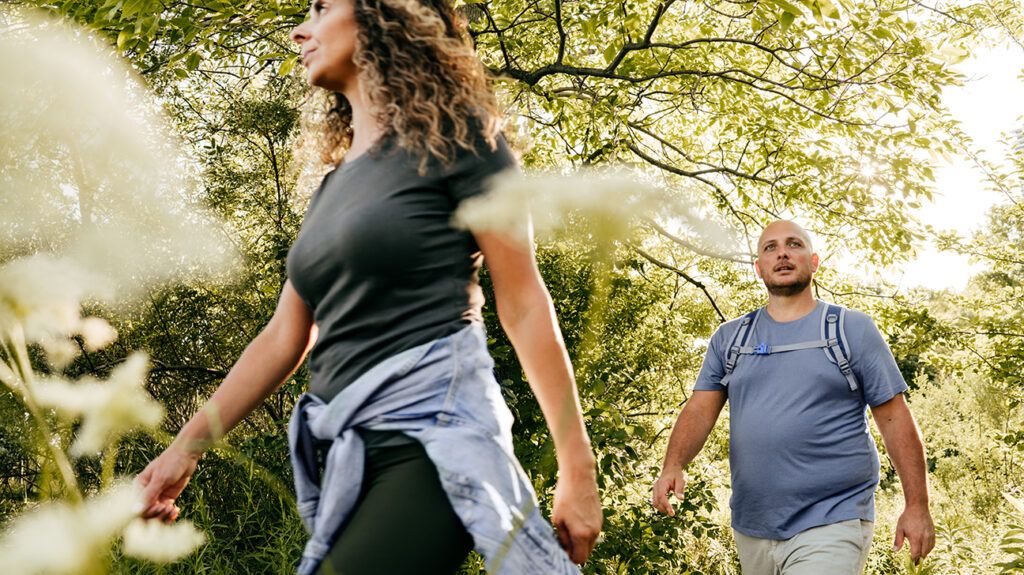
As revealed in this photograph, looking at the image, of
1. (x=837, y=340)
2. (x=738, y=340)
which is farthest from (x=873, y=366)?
(x=738, y=340)

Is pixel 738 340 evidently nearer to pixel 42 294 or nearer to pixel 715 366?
pixel 715 366

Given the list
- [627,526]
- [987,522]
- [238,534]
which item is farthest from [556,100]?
[987,522]

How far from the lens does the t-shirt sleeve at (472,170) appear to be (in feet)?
4.32

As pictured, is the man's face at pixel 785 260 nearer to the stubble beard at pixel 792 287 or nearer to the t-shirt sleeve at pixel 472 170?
the stubble beard at pixel 792 287

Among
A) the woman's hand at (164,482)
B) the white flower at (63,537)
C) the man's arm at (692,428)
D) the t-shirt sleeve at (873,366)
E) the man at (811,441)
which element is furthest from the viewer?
the man's arm at (692,428)

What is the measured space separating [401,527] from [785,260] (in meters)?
2.49

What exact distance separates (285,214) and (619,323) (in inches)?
101

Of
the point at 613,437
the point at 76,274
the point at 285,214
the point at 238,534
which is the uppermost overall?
the point at 285,214

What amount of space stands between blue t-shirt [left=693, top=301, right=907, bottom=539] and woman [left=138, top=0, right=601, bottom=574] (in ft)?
6.18

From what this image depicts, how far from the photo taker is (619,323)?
21.0 ft

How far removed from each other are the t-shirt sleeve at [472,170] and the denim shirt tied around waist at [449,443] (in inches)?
8.5

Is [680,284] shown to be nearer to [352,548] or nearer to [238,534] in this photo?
[238,534]

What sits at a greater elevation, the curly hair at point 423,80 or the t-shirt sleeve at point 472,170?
the curly hair at point 423,80

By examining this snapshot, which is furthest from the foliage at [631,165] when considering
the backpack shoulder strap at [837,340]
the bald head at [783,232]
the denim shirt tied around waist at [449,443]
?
the denim shirt tied around waist at [449,443]
